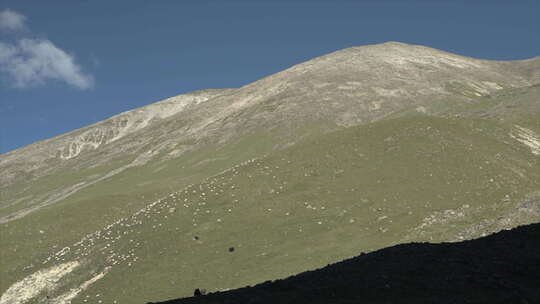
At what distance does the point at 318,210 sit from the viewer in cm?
5197

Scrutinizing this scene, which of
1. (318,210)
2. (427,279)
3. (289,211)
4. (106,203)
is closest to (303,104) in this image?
(106,203)

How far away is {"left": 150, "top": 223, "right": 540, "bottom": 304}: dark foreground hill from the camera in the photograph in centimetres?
1962

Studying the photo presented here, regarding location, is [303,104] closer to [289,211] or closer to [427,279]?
[289,211]

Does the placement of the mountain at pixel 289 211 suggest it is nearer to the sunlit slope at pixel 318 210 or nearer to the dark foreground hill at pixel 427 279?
the sunlit slope at pixel 318 210

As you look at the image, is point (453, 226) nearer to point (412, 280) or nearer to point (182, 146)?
point (412, 280)

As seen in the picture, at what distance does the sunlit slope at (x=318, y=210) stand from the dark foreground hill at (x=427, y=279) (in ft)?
39.4

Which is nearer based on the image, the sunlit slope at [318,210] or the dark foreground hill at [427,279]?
the dark foreground hill at [427,279]

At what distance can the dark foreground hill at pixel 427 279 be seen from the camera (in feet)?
64.4

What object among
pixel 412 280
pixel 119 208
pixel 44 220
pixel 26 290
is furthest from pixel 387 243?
pixel 44 220

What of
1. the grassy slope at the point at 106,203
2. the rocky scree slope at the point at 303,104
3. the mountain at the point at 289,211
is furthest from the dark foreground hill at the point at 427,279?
the rocky scree slope at the point at 303,104

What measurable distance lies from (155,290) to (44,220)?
39666 millimetres

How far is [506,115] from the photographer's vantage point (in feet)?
296

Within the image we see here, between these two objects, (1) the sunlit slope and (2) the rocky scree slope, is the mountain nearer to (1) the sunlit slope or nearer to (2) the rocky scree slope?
(1) the sunlit slope

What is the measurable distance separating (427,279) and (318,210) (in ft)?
98.5
